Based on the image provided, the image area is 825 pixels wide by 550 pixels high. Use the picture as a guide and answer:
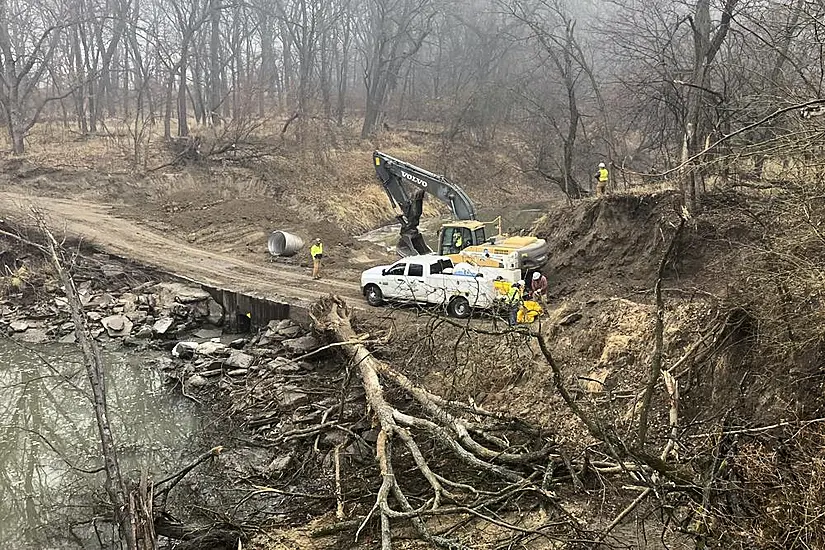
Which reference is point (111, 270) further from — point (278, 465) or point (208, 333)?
point (278, 465)

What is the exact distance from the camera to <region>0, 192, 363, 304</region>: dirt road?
19.8m

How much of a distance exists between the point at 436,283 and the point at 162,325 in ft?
25.5

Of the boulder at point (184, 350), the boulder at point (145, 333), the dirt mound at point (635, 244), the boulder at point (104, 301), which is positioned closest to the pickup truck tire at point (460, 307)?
the dirt mound at point (635, 244)

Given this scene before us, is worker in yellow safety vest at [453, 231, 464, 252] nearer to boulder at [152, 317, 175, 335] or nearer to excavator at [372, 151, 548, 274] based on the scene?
excavator at [372, 151, 548, 274]

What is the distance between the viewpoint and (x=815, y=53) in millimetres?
14125

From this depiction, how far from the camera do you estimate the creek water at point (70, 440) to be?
408 inches

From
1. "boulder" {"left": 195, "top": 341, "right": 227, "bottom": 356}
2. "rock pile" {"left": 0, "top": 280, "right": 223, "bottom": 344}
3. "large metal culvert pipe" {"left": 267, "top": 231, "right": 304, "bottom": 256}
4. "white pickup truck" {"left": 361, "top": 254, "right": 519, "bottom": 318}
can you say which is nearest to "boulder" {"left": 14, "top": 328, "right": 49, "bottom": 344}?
"rock pile" {"left": 0, "top": 280, "right": 223, "bottom": 344}

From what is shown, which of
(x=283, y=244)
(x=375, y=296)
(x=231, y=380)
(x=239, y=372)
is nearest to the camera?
(x=231, y=380)

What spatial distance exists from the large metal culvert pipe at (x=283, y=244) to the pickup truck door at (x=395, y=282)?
655 centimetres

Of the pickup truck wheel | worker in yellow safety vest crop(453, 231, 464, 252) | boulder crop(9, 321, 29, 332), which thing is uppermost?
worker in yellow safety vest crop(453, 231, 464, 252)

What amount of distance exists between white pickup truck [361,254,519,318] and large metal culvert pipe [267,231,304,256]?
5.94 meters

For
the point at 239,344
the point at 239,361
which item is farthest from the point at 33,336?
the point at 239,361

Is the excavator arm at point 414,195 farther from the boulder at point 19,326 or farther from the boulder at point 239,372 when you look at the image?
the boulder at point 19,326

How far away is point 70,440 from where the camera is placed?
1323 cm
